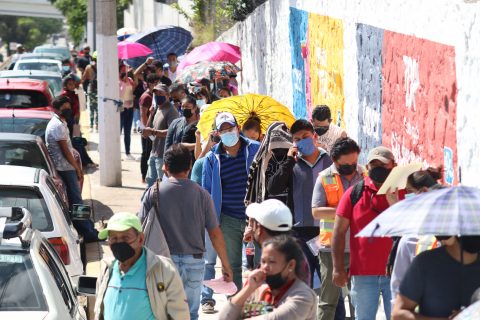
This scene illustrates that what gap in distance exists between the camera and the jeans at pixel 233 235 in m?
10.3

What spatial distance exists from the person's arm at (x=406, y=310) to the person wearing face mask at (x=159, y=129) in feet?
31.1

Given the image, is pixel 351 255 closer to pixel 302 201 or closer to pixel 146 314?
pixel 302 201

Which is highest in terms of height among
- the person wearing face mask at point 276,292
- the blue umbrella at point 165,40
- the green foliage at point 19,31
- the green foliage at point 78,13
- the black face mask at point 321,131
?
the green foliage at point 19,31

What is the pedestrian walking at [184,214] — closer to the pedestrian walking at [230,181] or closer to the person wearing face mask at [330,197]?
the person wearing face mask at [330,197]

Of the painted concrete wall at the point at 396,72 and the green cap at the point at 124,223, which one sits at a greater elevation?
the painted concrete wall at the point at 396,72

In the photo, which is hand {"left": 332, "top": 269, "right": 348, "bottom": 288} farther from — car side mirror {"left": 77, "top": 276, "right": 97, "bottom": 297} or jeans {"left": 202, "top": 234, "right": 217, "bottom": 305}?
jeans {"left": 202, "top": 234, "right": 217, "bottom": 305}

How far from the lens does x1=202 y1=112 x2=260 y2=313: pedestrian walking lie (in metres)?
10.3

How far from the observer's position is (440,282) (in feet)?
19.4

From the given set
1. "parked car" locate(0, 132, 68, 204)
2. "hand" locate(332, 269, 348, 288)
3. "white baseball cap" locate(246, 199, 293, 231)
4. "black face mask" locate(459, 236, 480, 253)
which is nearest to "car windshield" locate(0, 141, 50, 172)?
"parked car" locate(0, 132, 68, 204)

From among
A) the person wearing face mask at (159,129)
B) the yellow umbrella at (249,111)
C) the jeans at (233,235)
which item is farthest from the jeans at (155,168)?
the jeans at (233,235)

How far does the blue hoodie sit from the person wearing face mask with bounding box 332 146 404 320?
80.4 inches

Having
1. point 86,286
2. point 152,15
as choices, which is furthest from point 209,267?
point 152,15

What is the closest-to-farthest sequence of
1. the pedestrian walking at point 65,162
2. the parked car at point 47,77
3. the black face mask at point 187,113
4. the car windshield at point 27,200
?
the car windshield at point 27,200, the black face mask at point 187,113, the pedestrian walking at point 65,162, the parked car at point 47,77

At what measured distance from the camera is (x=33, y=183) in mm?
9930
